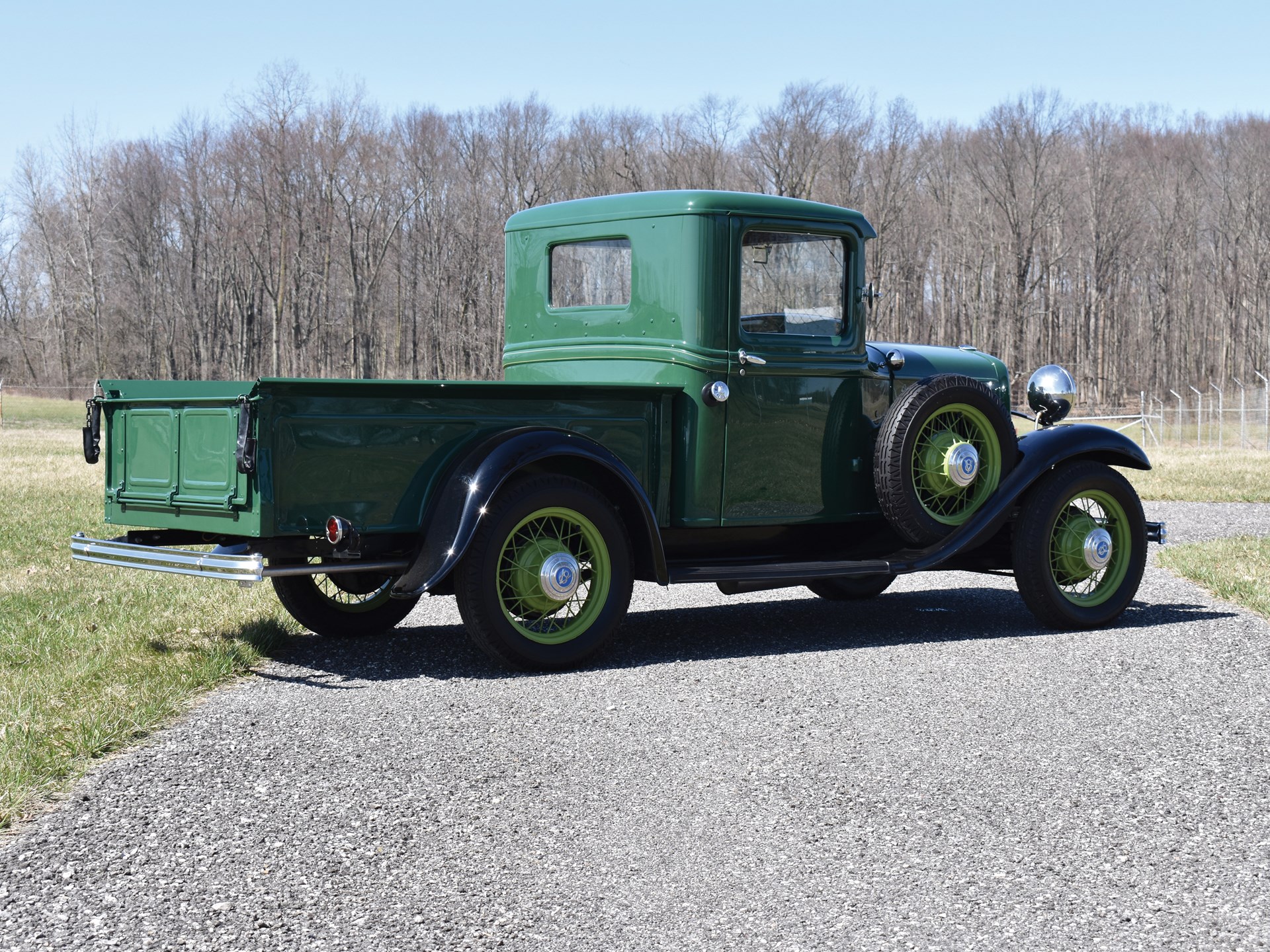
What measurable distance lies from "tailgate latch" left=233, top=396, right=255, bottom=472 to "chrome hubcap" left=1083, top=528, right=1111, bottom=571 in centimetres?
466

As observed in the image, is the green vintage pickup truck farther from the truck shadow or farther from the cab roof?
the truck shadow

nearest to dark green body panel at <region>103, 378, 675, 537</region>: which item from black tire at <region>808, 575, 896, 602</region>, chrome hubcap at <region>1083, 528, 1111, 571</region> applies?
black tire at <region>808, 575, 896, 602</region>

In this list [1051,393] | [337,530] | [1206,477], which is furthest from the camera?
[1206,477]

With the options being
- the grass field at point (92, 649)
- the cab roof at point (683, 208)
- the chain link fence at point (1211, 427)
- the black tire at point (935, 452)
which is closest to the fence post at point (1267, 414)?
the chain link fence at point (1211, 427)

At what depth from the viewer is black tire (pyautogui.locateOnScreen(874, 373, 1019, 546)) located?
673 centimetres

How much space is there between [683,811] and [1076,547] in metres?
4.19

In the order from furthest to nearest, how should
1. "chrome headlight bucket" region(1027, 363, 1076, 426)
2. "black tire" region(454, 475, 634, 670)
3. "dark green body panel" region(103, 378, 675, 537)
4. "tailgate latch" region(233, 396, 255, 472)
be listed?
"chrome headlight bucket" region(1027, 363, 1076, 426)
"black tire" region(454, 475, 634, 670)
"dark green body panel" region(103, 378, 675, 537)
"tailgate latch" region(233, 396, 255, 472)

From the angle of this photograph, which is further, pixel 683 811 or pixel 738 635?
pixel 738 635

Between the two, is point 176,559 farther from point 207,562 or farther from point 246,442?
point 246,442

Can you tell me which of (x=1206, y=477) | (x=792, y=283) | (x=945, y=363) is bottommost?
(x=1206, y=477)

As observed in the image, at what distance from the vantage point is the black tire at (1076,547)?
7105 millimetres

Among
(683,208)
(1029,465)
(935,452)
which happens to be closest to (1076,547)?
(1029,465)

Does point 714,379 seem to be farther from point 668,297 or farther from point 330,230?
point 330,230

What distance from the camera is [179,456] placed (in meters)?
5.70
